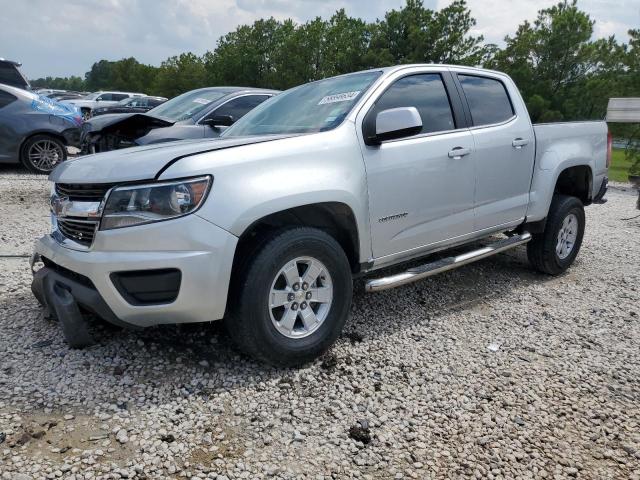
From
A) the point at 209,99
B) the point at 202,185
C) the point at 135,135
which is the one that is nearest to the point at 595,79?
the point at 209,99

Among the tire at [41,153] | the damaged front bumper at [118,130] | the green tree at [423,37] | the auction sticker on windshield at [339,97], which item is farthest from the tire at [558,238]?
the green tree at [423,37]

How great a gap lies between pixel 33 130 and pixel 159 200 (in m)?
7.98

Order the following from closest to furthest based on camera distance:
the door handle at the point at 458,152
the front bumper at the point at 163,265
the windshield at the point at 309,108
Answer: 1. the front bumper at the point at 163,265
2. the windshield at the point at 309,108
3. the door handle at the point at 458,152

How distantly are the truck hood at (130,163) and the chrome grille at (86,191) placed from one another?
0.09ft

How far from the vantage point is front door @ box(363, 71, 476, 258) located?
3.44 metres

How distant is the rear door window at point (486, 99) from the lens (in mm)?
4289

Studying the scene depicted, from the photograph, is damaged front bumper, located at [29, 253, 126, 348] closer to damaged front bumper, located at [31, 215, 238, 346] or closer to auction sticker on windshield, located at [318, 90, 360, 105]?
damaged front bumper, located at [31, 215, 238, 346]

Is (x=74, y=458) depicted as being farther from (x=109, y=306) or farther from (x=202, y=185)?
(x=202, y=185)

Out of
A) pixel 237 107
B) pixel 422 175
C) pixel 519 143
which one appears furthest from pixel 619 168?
pixel 422 175

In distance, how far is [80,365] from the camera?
3078 millimetres

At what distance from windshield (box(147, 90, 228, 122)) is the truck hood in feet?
14.9

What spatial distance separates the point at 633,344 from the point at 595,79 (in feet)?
55.4

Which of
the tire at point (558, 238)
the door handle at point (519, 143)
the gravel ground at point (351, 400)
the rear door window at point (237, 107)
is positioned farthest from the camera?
the rear door window at point (237, 107)

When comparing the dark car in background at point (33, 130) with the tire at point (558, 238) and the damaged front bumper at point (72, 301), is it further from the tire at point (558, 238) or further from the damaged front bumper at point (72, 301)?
the tire at point (558, 238)
